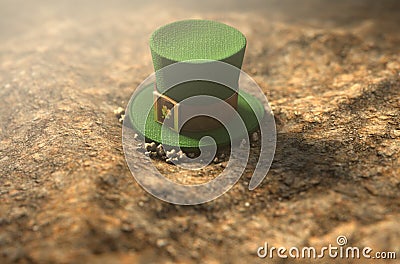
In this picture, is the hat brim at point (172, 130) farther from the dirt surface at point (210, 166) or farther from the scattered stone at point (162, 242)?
the scattered stone at point (162, 242)

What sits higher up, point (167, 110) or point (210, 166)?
point (167, 110)

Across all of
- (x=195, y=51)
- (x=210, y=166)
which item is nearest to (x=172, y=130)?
(x=210, y=166)

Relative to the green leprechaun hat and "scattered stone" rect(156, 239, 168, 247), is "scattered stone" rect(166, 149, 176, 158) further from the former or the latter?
"scattered stone" rect(156, 239, 168, 247)

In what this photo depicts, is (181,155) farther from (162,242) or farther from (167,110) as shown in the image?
(162,242)

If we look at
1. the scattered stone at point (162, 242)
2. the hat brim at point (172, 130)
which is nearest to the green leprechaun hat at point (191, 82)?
the hat brim at point (172, 130)

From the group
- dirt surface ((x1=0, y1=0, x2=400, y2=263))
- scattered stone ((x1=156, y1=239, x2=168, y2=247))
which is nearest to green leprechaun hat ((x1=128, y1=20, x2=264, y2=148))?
dirt surface ((x1=0, y1=0, x2=400, y2=263))

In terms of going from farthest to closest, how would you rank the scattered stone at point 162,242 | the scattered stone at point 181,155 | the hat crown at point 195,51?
1. the scattered stone at point 181,155
2. the hat crown at point 195,51
3. the scattered stone at point 162,242
